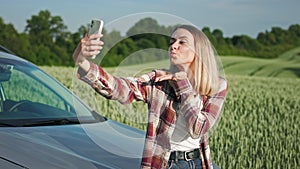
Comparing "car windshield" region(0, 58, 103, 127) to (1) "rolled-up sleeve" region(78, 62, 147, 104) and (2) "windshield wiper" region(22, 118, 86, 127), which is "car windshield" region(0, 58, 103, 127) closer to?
(2) "windshield wiper" region(22, 118, 86, 127)

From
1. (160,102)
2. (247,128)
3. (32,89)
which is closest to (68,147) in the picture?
(160,102)

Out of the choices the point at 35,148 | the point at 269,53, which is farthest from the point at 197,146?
the point at 269,53

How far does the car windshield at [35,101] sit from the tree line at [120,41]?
53 centimetres

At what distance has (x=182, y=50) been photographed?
2.68m

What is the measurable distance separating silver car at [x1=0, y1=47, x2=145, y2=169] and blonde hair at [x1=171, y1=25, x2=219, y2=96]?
702 millimetres

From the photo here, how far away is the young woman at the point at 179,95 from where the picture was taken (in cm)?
260

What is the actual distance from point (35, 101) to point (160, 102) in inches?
65.6

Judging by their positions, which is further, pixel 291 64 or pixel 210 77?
pixel 291 64

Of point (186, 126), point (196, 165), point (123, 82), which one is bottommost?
point (196, 165)

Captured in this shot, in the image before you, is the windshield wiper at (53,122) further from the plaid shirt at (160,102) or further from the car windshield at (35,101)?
the plaid shirt at (160,102)

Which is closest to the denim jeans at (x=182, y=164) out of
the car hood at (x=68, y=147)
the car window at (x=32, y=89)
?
the car hood at (x=68, y=147)

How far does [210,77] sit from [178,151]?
43 cm

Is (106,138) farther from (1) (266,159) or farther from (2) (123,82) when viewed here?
(1) (266,159)

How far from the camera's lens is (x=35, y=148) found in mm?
2986
